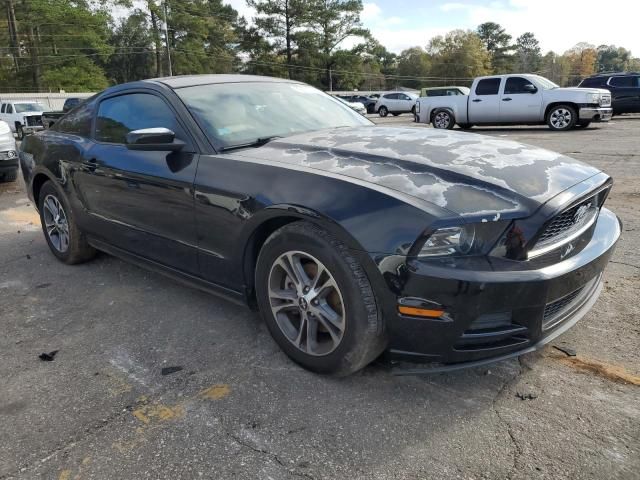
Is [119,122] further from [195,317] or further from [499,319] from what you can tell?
[499,319]

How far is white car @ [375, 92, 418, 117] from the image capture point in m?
31.4

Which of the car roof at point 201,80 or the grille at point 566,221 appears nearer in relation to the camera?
the grille at point 566,221

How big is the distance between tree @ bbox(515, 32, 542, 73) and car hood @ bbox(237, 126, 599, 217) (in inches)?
4188

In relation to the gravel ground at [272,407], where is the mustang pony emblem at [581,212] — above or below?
above

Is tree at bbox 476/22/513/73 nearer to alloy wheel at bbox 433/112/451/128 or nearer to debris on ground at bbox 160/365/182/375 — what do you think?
alloy wheel at bbox 433/112/451/128

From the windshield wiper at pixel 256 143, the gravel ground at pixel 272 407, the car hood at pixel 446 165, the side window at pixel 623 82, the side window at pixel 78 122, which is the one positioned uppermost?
the side window at pixel 623 82

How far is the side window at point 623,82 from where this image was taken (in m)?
18.4

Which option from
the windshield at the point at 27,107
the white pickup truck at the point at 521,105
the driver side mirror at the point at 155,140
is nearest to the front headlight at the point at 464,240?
the driver side mirror at the point at 155,140

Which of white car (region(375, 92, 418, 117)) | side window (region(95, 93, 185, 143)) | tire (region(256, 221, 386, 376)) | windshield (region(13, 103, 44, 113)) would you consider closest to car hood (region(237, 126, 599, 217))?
tire (region(256, 221, 386, 376))

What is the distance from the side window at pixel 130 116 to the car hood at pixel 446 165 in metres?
0.72

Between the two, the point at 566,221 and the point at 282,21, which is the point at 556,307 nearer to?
the point at 566,221

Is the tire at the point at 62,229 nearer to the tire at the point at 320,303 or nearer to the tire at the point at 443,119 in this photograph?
the tire at the point at 320,303

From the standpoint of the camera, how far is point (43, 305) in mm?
3678

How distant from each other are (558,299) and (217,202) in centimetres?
177
